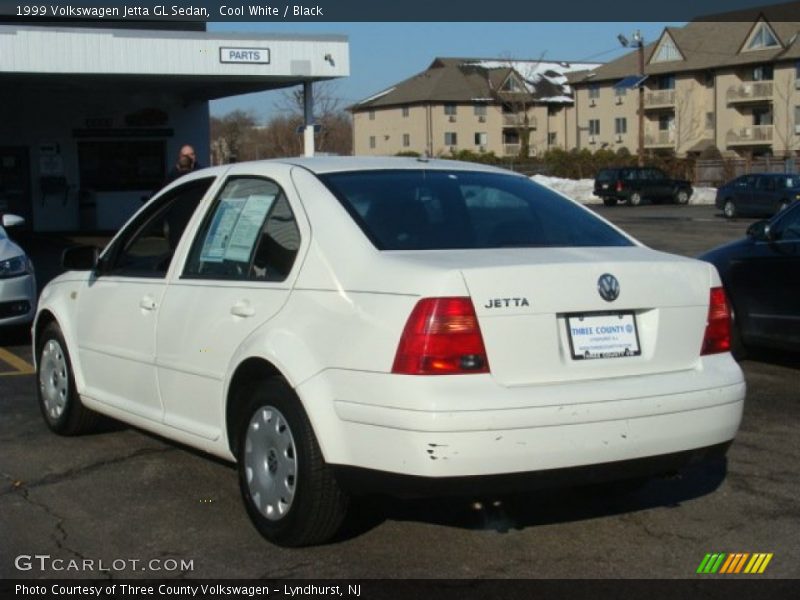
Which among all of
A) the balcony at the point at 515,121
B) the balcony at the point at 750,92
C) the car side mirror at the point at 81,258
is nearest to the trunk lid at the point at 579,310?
the car side mirror at the point at 81,258

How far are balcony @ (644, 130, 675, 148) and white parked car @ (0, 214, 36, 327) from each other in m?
69.1

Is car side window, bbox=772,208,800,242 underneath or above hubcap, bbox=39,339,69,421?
above

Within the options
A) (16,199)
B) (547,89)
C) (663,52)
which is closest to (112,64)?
(16,199)

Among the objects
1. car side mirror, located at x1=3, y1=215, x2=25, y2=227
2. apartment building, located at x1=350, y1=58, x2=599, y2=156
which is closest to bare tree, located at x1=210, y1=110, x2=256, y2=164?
apartment building, located at x1=350, y1=58, x2=599, y2=156

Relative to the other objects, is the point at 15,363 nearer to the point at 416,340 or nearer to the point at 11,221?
the point at 11,221

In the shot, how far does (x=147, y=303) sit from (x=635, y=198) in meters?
42.8

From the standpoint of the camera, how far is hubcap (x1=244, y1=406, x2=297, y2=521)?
4.62 m

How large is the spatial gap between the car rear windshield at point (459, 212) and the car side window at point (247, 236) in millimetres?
293

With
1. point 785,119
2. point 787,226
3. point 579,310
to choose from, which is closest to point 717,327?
point 579,310

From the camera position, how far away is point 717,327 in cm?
477

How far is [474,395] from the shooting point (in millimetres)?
4129

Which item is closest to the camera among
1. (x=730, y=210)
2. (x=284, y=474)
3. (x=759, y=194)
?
(x=284, y=474)

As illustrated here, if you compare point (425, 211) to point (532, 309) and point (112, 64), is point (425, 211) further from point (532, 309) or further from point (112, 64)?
point (112, 64)

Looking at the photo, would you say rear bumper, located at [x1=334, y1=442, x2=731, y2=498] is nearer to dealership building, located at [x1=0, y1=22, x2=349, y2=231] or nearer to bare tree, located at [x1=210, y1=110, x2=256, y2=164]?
dealership building, located at [x1=0, y1=22, x2=349, y2=231]
